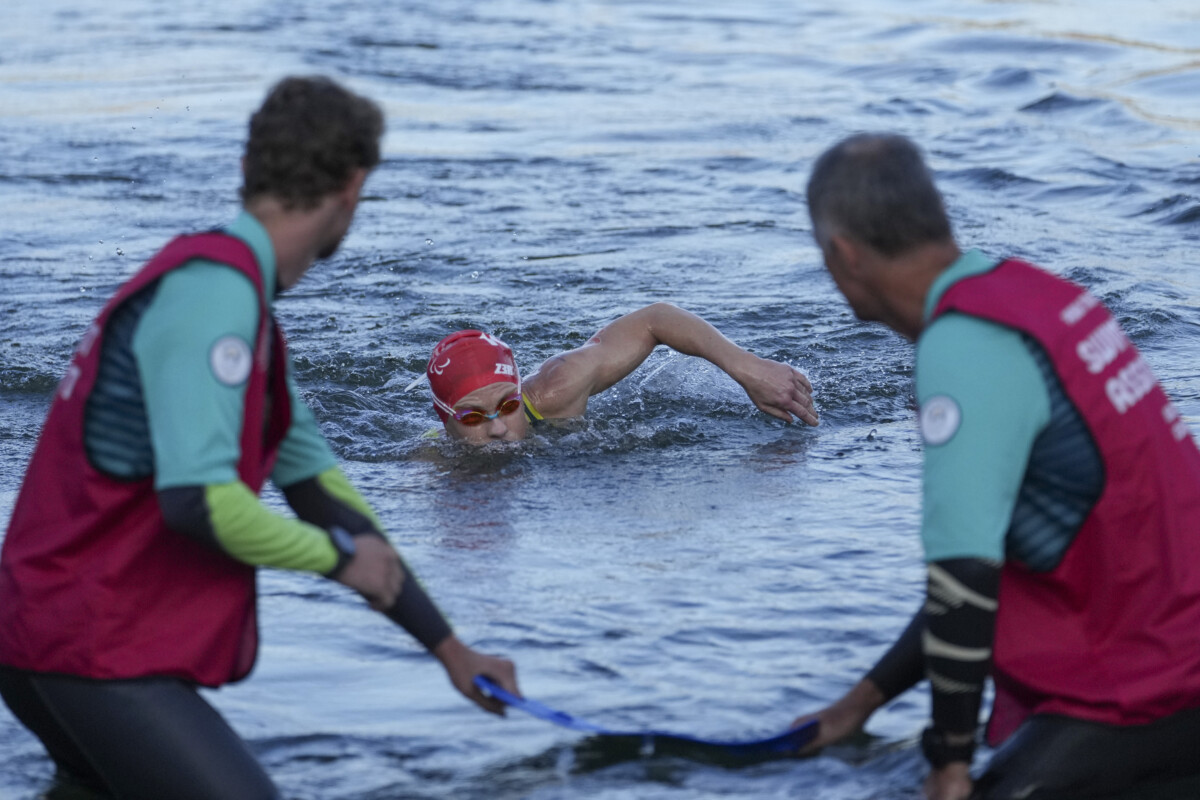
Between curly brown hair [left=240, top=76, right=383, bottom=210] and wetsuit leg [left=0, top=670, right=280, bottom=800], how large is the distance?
3.81 feet

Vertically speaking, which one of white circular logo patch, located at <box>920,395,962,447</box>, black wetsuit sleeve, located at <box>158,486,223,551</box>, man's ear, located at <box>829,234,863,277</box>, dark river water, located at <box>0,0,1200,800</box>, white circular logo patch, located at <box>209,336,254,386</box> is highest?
man's ear, located at <box>829,234,863,277</box>

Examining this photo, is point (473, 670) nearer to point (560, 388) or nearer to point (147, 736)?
point (147, 736)

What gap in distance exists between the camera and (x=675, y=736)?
165 inches

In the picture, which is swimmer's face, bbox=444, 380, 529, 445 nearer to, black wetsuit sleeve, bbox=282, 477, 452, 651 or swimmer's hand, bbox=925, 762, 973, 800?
black wetsuit sleeve, bbox=282, 477, 452, 651

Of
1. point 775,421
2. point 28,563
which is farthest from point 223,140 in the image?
point 28,563

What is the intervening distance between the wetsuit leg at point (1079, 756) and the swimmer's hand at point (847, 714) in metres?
0.45

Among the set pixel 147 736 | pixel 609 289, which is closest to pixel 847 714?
pixel 147 736

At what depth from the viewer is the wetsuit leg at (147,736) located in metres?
3.49

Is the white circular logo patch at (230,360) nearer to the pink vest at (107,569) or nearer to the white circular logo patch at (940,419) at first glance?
the pink vest at (107,569)

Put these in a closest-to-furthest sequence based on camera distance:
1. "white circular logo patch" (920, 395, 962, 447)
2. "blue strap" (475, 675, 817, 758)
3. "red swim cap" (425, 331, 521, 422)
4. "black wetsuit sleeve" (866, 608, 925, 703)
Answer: "white circular logo patch" (920, 395, 962, 447)
"blue strap" (475, 675, 817, 758)
"black wetsuit sleeve" (866, 608, 925, 703)
"red swim cap" (425, 331, 521, 422)

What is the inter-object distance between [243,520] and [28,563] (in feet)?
2.12

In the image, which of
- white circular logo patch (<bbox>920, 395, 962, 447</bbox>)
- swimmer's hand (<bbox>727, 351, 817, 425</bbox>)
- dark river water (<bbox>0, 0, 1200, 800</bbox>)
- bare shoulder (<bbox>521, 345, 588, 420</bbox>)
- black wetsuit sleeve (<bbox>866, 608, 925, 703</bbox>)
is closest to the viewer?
white circular logo patch (<bbox>920, 395, 962, 447</bbox>)

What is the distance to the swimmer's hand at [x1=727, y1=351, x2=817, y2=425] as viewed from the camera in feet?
24.7

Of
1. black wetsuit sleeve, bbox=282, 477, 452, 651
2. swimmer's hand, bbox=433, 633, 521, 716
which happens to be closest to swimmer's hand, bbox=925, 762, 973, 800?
swimmer's hand, bbox=433, 633, 521, 716
